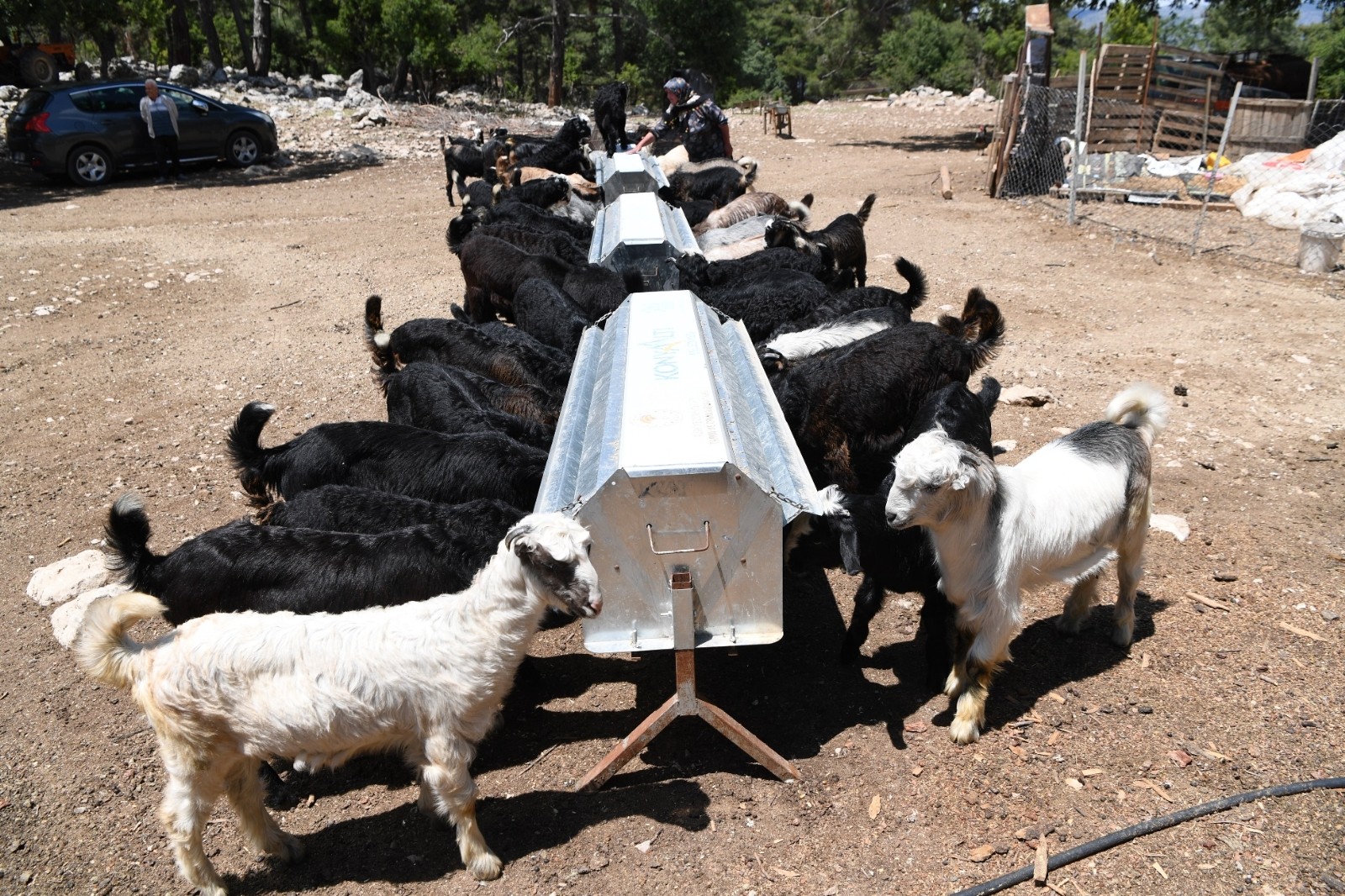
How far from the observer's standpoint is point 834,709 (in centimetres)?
448

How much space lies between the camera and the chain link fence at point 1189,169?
12.3 metres

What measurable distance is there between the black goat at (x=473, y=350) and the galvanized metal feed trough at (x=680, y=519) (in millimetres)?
2572

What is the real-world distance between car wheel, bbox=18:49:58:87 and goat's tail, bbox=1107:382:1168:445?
2833 cm

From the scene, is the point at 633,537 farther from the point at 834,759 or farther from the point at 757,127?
the point at 757,127

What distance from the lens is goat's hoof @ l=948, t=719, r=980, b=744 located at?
4195 millimetres

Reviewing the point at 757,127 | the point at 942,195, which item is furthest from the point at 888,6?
the point at 942,195

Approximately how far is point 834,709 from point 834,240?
6529 millimetres

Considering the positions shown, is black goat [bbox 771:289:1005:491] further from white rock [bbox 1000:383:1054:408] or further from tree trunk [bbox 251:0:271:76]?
tree trunk [bbox 251:0:271:76]

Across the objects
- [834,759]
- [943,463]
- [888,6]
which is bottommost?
[834,759]

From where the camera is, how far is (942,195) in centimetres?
1586

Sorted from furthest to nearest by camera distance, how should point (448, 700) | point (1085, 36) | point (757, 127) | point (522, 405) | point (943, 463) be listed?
point (1085, 36) → point (757, 127) → point (522, 405) → point (943, 463) → point (448, 700)

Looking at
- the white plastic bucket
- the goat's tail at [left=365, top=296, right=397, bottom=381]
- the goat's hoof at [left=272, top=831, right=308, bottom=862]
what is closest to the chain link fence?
the white plastic bucket

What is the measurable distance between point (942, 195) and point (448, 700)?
1457 cm

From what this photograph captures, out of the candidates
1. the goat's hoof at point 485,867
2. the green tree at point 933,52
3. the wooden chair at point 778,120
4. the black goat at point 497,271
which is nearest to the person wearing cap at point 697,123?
the black goat at point 497,271
